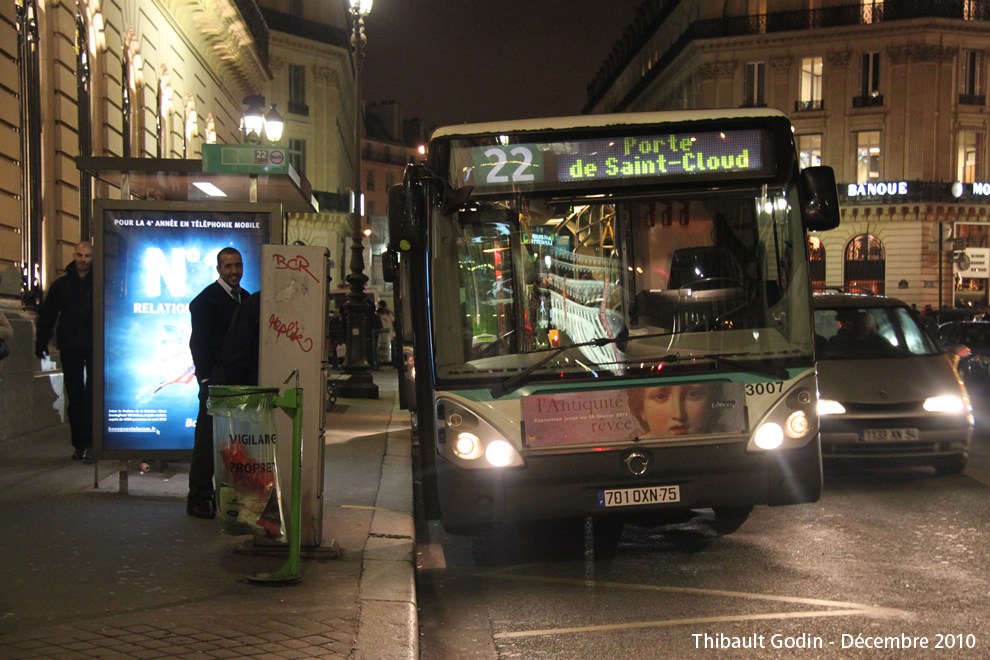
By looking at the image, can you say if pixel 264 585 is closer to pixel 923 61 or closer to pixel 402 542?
pixel 402 542

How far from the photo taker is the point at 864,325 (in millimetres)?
10961

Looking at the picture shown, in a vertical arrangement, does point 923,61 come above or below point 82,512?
above

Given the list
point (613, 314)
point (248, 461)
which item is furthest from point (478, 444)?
point (248, 461)

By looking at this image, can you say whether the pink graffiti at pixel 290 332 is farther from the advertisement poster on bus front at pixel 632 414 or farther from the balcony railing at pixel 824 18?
the balcony railing at pixel 824 18

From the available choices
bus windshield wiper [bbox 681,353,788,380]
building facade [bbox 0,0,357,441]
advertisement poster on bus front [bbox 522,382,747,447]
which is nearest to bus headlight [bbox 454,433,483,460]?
advertisement poster on bus front [bbox 522,382,747,447]

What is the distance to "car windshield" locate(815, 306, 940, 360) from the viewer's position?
34.8 ft

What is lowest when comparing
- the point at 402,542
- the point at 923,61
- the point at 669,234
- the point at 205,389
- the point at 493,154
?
the point at 402,542

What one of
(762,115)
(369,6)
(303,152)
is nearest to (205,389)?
(762,115)

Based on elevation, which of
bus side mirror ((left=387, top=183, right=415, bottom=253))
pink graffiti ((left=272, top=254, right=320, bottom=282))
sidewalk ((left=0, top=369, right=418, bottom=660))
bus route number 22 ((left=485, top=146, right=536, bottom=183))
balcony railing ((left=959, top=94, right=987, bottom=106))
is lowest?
sidewalk ((left=0, top=369, right=418, bottom=660))

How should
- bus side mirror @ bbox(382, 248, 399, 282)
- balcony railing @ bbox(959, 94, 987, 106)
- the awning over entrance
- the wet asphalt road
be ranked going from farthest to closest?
balcony railing @ bbox(959, 94, 987, 106) < bus side mirror @ bbox(382, 248, 399, 282) < the awning over entrance < the wet asphalt road

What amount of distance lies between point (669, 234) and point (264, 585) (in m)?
3.15

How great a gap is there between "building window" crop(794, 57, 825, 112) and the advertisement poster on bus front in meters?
54.7

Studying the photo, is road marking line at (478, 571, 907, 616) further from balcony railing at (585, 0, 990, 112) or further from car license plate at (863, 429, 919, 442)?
balcony railing at (585, 0, 990, 112)

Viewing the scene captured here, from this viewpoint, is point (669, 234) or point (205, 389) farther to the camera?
point (205, 389)
